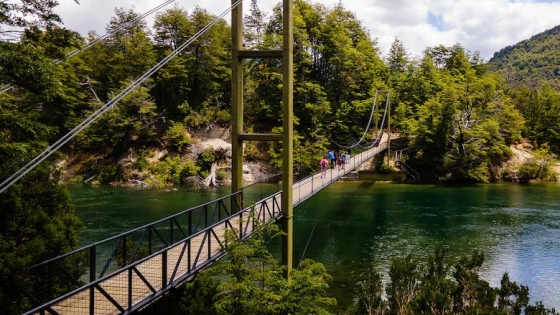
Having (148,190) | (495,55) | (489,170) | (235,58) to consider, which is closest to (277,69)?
(148,190)

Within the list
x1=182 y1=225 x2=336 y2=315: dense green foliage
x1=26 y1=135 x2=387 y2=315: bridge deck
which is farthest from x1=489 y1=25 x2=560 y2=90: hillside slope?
x1=182 y1=225 x2=336 y2=315: dense green foliage

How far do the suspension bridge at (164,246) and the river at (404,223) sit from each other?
6.47ft

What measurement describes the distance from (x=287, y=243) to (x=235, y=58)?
13.0 ft

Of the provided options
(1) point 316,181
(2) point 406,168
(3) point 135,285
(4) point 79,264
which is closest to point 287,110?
(3) point 135,285

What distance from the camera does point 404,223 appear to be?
15.5 metres

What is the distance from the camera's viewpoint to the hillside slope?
7669cm

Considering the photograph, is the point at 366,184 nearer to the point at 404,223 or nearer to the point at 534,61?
the point at 404,223

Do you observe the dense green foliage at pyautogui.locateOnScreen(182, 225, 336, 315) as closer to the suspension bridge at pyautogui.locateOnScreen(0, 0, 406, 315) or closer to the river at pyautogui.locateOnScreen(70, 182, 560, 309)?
the suspension bridge at pyautogui.locateOnScreen(0, 0, 406, 315)

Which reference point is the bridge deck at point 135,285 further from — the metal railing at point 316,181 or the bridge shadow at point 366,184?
the bridge shadow at point 366,184

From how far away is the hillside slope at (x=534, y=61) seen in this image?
76688mm

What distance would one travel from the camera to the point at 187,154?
28688 mm

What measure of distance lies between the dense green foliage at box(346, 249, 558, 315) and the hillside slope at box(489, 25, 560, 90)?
224 ft

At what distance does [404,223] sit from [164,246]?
9.34m

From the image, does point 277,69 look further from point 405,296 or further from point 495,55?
point 495,55
